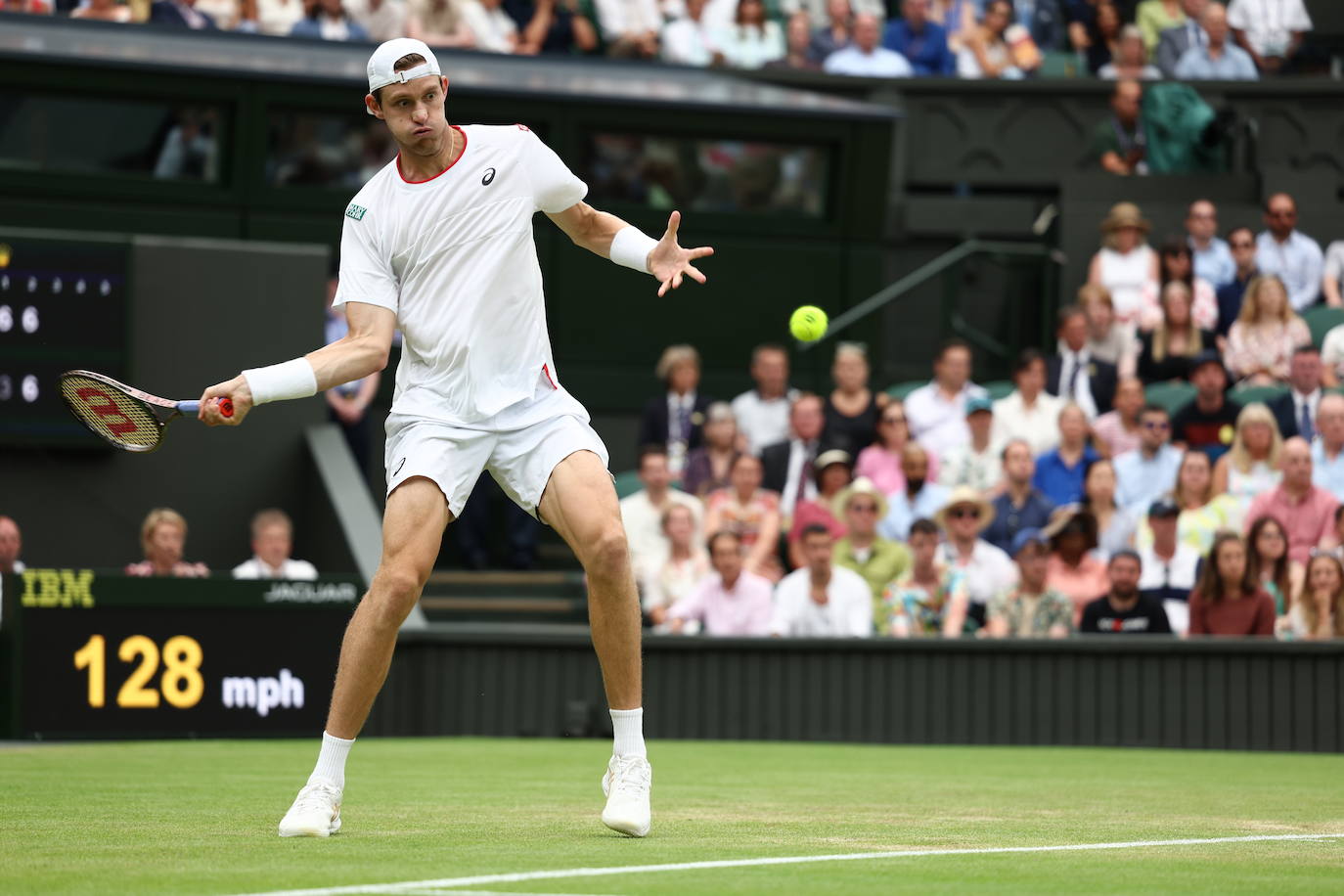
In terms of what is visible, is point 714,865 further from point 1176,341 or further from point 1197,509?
point 1176,341

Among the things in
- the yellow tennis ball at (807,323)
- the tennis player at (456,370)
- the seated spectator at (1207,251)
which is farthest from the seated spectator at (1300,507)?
the tennis player at (456,370)

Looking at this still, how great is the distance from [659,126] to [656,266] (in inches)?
425

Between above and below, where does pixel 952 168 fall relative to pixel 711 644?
above

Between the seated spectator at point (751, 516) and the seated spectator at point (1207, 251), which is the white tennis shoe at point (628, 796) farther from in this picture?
the seated spectator at point (1207, 251)

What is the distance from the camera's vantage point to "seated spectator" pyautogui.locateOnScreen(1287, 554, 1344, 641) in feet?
39.6

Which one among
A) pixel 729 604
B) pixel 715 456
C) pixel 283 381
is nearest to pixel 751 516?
pixel 715 456

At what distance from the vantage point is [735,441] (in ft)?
47.1

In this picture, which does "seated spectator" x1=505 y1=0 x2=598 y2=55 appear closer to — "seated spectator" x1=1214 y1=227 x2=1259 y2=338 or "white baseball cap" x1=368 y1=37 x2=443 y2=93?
"seated spectator" x1=1214 y1=227 x2=1259 y2=338

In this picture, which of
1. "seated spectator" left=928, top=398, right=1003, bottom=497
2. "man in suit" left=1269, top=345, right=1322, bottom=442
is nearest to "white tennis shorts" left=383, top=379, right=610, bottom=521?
"seated spectator" left=928, top=398, right=1003, bottom=497

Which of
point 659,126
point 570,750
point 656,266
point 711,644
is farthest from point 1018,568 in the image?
point 656,266

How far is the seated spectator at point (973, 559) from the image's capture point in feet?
42.5

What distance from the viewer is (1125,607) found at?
12297 mm

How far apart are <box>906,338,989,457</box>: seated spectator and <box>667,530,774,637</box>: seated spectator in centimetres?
254

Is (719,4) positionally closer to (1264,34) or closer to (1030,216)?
(1030,216)
